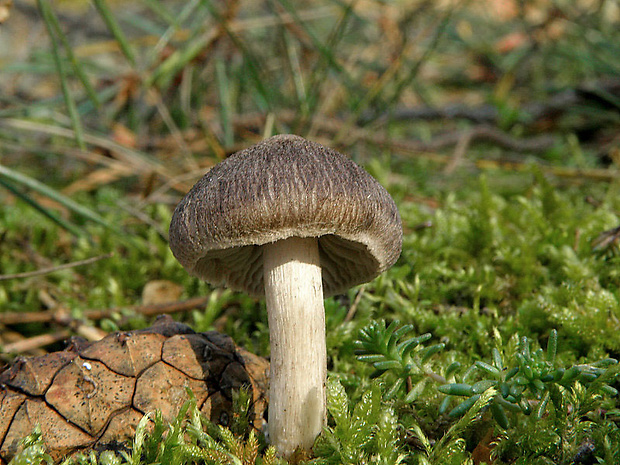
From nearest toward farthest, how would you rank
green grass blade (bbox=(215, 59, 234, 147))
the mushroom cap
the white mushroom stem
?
the mushroom cap < the white mushroom stem < green grass blade (bbox=(215, 59, 234, 147))

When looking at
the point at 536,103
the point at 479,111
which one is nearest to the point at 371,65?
the point at 479,111

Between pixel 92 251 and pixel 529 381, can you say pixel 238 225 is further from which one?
pixel 92 251

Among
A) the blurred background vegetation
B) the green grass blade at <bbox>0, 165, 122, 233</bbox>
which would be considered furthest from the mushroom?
the green grass blade at <bbox>0, 165, 122, 233</bbox>

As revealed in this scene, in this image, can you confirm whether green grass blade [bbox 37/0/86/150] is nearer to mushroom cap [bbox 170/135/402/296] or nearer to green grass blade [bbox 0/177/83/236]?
green grass blade [bbox 0/177/83/236]

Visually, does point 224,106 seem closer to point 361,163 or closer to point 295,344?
point 361,163

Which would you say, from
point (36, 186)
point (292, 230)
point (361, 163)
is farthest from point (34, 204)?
point (361, 163)

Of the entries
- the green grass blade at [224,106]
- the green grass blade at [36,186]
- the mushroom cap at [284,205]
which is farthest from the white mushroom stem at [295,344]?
the green grass blade at [224,106]

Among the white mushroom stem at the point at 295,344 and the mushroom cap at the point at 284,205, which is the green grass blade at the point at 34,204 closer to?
the mushroom cap at the point at 284,205
